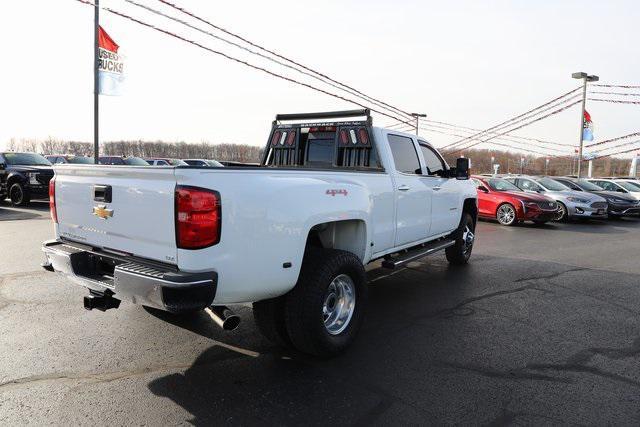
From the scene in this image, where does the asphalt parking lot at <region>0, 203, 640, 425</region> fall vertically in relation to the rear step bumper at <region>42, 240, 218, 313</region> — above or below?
below

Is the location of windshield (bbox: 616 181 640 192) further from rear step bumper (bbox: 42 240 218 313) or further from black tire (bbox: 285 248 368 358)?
rear step bumper (bbox: 42 240 218 313)

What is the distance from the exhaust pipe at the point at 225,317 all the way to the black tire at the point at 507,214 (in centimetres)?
1239

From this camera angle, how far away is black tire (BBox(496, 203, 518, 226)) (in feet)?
45.7

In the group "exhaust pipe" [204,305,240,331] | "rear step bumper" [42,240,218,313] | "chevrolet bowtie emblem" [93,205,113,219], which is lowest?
"exhaust pipe" [204,305,240,331]

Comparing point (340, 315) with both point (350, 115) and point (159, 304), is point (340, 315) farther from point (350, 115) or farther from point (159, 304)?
point (350, 115)

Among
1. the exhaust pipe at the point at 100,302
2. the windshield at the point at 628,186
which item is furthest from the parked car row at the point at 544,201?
the exhaust pipe at the point at 100,302

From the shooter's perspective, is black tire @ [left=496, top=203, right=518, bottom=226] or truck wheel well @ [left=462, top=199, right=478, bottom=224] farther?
black tire @ [left=496, top=203, right=518, bottom=226]

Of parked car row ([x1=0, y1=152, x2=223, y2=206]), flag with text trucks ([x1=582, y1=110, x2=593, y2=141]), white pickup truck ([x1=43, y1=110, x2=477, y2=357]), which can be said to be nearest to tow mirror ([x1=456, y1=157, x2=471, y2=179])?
white pickup truck ([x1=43, y1=110, x2=477, y2=357])

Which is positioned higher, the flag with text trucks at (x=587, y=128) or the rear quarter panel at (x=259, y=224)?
the flag with text trucks at (x=587, y=128)

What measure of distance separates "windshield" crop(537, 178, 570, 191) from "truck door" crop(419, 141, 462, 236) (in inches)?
450

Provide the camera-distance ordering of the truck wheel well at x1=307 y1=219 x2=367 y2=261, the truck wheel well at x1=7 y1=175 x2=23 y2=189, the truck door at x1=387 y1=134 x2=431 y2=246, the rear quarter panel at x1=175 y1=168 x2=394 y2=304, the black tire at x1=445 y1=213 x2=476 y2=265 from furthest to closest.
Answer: the truck wheel well at x1=7 y1=175 x2=23 y2=189, the black tire at x1=445 y1=213 x2=476 y2=265, the truck door at x1=387 y1=134 x2=431 y2=246, the truck wheel well at x1=307 y1=219 x2=367 y2=261, the rear quarter panel at x1=175 y1=168 x2=394 y2=304

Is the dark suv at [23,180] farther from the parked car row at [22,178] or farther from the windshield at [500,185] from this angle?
the windshield at [500,185]

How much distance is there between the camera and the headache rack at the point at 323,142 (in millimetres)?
5395

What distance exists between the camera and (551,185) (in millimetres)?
17047
